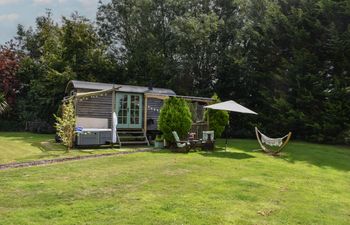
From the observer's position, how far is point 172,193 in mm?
6676

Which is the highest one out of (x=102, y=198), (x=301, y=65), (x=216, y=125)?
(x=301, y=65)

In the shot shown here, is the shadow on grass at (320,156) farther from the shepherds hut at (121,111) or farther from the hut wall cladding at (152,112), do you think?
the hut wall cladding at (152,112)

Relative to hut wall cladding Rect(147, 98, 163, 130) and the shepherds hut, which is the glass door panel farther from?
hut wall cladding Rect(147, 98, 163, 130)

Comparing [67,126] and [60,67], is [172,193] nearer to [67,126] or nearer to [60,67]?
[67,126]

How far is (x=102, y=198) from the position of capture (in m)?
6.08

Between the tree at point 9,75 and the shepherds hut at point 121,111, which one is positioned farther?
the tree at point 9,75

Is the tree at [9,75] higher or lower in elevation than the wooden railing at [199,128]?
higher

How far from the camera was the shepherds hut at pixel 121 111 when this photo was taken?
14.7 m

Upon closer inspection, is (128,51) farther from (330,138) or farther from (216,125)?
(330,138)

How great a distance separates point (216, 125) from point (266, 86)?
6599mm

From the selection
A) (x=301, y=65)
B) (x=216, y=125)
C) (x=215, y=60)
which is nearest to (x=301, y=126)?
(x=301, y=65)

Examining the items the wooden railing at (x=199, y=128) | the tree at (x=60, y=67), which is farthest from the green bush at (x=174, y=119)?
the tree at (x=60, y=67)

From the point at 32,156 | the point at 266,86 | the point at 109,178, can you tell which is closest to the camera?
the point at 109,178

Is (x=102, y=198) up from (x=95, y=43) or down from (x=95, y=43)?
down
